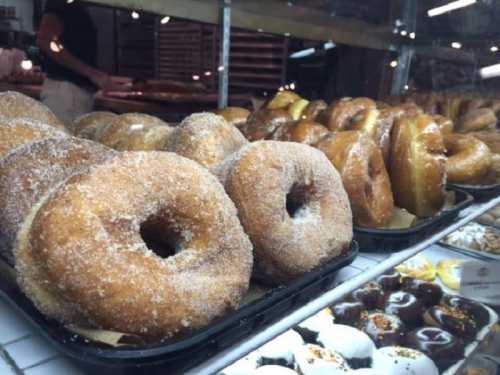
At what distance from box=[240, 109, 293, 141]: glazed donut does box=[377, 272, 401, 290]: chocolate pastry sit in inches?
38.6

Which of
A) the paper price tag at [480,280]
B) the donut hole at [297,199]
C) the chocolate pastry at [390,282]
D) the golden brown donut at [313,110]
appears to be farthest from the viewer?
the chocolate pastry at [390,282]

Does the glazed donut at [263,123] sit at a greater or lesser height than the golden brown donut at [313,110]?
lesser

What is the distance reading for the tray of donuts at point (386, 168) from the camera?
1.18 m

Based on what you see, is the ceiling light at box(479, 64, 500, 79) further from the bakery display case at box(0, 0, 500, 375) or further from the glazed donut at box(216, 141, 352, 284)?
the glazed donut at box(216, 141, 352, 284)

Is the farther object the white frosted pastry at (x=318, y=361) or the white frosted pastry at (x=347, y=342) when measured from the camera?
the white frosted pastry at (x=347, y=342)

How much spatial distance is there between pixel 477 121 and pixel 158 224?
191 cm

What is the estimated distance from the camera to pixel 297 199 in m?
1.06

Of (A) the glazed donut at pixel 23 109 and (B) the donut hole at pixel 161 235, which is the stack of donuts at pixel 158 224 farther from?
(A) the glazed donut at pixel 23 109

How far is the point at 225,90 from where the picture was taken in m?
2.13

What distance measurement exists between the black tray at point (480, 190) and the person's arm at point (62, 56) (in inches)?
51.9

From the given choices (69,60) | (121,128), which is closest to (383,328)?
(121,128)

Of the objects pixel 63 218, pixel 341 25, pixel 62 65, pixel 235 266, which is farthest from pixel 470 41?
pixel 63 218

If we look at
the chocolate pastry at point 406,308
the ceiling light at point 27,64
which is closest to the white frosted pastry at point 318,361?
the chocolate pastry at point 406,308

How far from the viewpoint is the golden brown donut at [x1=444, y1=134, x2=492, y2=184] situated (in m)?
1.63
